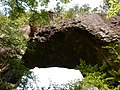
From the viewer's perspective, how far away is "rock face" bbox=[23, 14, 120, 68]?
21.6 feet

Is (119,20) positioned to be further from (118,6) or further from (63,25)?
(118,6)

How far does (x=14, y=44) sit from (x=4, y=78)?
3.79m

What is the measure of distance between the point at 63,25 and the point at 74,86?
217cm

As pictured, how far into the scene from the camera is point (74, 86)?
6.45 m

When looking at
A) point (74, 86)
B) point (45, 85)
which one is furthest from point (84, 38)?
point (45, 85)

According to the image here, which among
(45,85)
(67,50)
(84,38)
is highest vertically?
(84,38)

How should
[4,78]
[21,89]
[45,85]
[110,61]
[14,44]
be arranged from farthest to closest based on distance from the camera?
1. [45,85]
2. [4,78]
3. [21,89]
4. [14,44]
5. [110,61]

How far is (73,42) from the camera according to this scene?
7590 millimetres

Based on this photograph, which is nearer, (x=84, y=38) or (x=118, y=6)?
(x=118, y=6)

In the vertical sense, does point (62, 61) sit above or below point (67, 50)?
below

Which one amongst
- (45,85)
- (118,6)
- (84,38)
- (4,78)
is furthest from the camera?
(45,85)

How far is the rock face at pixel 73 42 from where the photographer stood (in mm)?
6586

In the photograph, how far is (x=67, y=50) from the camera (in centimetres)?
802

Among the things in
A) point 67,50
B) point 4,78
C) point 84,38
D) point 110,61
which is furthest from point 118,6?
point 4,78
